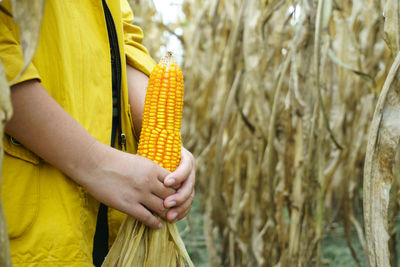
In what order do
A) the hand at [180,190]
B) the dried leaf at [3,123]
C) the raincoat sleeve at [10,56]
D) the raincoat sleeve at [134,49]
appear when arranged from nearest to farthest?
the dried leaf at [3,123] < the raincoat sleeve at [10,56] < the hand at [180,190] < the raincoat sleeve at [134,49]

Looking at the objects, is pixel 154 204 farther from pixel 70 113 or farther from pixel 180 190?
pixel 70 113

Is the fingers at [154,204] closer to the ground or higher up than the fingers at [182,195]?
closer to the ground

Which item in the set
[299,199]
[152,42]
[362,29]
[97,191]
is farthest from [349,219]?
[152,42]

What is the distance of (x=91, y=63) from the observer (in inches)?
24.0

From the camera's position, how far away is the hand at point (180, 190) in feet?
1.98

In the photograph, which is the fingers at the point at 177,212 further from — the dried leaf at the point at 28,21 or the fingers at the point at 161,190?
the dried leaf at the point at 28,21

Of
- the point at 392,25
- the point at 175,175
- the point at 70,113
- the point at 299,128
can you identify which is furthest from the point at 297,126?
the point at 70,113

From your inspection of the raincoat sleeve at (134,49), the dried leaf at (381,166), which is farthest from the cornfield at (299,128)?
the raincoat sleeve at (134,49)

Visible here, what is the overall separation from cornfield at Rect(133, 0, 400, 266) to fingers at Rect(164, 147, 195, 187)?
0.87 feet

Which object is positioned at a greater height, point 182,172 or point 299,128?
point 299,128

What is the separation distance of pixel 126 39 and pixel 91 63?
0.19m

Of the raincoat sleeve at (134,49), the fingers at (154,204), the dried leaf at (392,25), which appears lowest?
the fingers at (154,204)

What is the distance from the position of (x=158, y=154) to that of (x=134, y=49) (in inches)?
9.8

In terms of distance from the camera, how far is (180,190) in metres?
0.63
